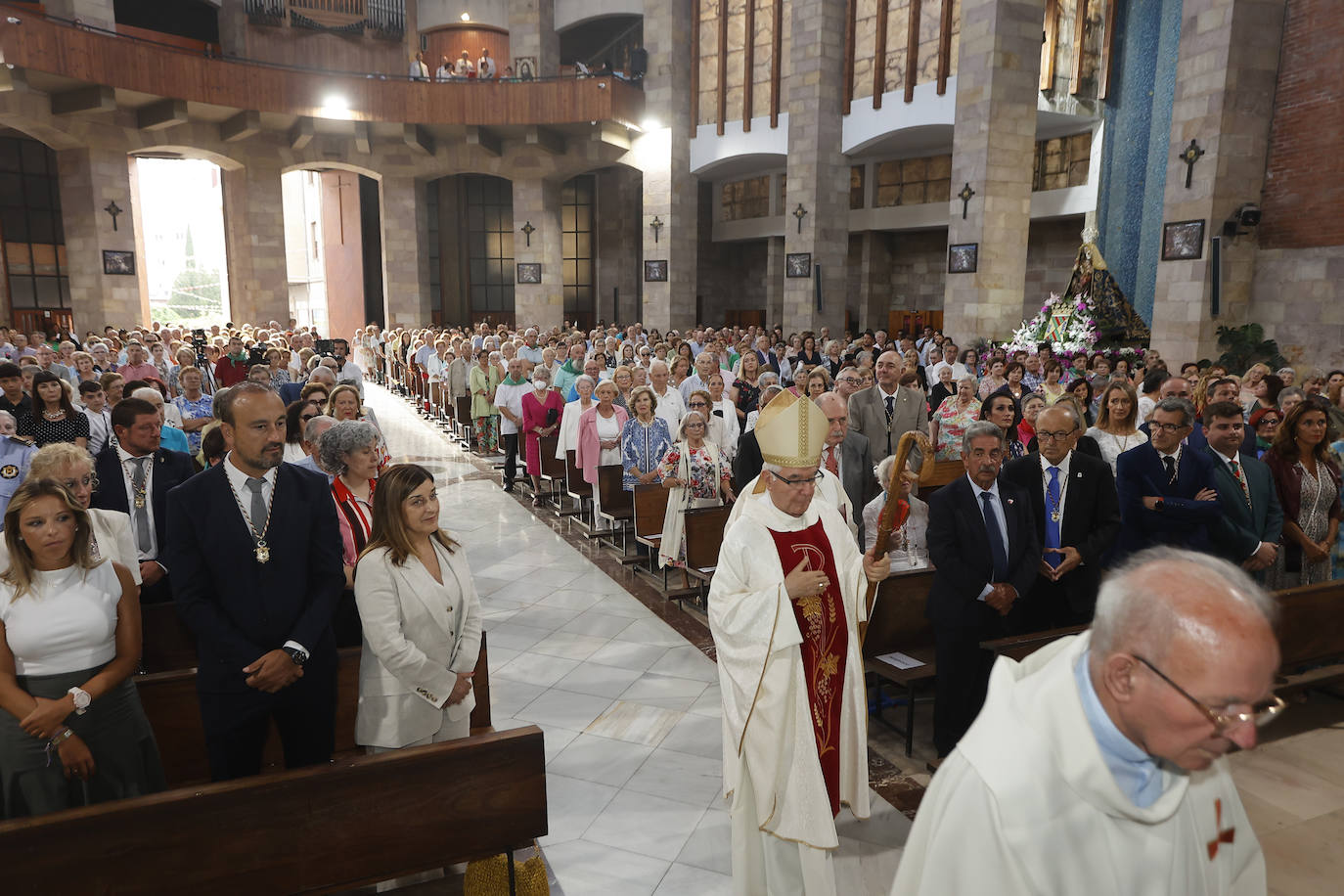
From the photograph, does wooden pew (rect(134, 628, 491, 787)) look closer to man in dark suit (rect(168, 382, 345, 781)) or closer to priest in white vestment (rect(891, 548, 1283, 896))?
man in dark suit (rect(168, 382, 345, 781))

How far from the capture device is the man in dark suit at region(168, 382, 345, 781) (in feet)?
8.51

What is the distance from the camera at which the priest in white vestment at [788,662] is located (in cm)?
270

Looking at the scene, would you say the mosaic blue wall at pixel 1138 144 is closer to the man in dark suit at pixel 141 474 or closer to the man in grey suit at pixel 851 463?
the man in grey suit at pixel 851 463

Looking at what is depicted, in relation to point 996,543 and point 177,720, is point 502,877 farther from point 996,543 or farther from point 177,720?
point 996,543

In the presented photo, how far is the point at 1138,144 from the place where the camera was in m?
14.3

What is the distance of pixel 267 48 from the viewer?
830 inches

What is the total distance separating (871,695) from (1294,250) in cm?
951

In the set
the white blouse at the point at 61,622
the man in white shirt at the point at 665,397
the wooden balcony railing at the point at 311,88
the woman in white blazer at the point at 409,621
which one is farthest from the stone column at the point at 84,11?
the woman in white blazer at the point at 409,621

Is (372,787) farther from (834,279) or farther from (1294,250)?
(834,279)

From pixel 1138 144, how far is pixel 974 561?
1373 cm

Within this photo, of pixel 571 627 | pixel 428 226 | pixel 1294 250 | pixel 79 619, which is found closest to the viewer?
pixel 79 619

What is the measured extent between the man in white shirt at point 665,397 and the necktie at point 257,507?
467cm

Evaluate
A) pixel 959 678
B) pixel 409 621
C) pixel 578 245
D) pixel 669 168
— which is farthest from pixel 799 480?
pixel 578 245

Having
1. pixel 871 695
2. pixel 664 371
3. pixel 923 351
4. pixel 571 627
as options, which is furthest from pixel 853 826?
pixel 923 351
